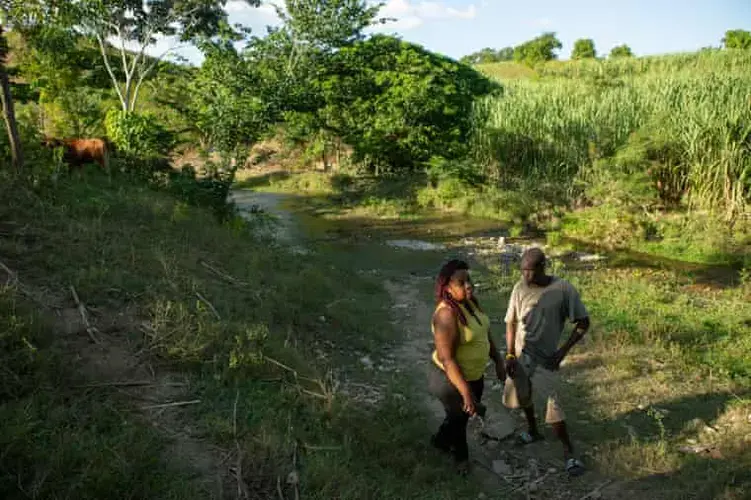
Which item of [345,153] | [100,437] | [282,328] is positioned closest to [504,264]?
[282,328]

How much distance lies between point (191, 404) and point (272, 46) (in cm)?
1273

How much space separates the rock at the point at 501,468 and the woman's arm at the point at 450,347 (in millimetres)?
850

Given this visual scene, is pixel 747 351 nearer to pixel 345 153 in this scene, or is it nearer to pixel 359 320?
pixel 359 320

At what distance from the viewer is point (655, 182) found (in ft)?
43.7

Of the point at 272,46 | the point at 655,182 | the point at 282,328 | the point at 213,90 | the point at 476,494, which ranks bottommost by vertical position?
the point at 476,494

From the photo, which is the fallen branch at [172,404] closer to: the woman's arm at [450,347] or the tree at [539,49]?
the woman's arm at [450,347]

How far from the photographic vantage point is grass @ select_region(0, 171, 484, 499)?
2.78 meters

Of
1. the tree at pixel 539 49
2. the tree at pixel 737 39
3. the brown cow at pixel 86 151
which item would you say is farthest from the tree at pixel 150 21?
the tree at pixel 539 49

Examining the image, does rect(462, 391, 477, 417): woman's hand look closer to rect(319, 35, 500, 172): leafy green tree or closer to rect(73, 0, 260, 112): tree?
rect(73, 0, 260, 112): tree

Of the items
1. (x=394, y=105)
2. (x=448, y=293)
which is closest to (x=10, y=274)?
(x=448, y=293)

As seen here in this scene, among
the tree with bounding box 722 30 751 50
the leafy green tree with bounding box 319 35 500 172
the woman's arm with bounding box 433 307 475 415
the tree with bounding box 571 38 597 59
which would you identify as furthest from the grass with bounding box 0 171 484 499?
the tree with bounding box 571 38 597 59

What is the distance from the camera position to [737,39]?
32.0 m

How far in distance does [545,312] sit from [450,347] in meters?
0.90

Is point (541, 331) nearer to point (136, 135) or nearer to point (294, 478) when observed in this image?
point (294, 478)
